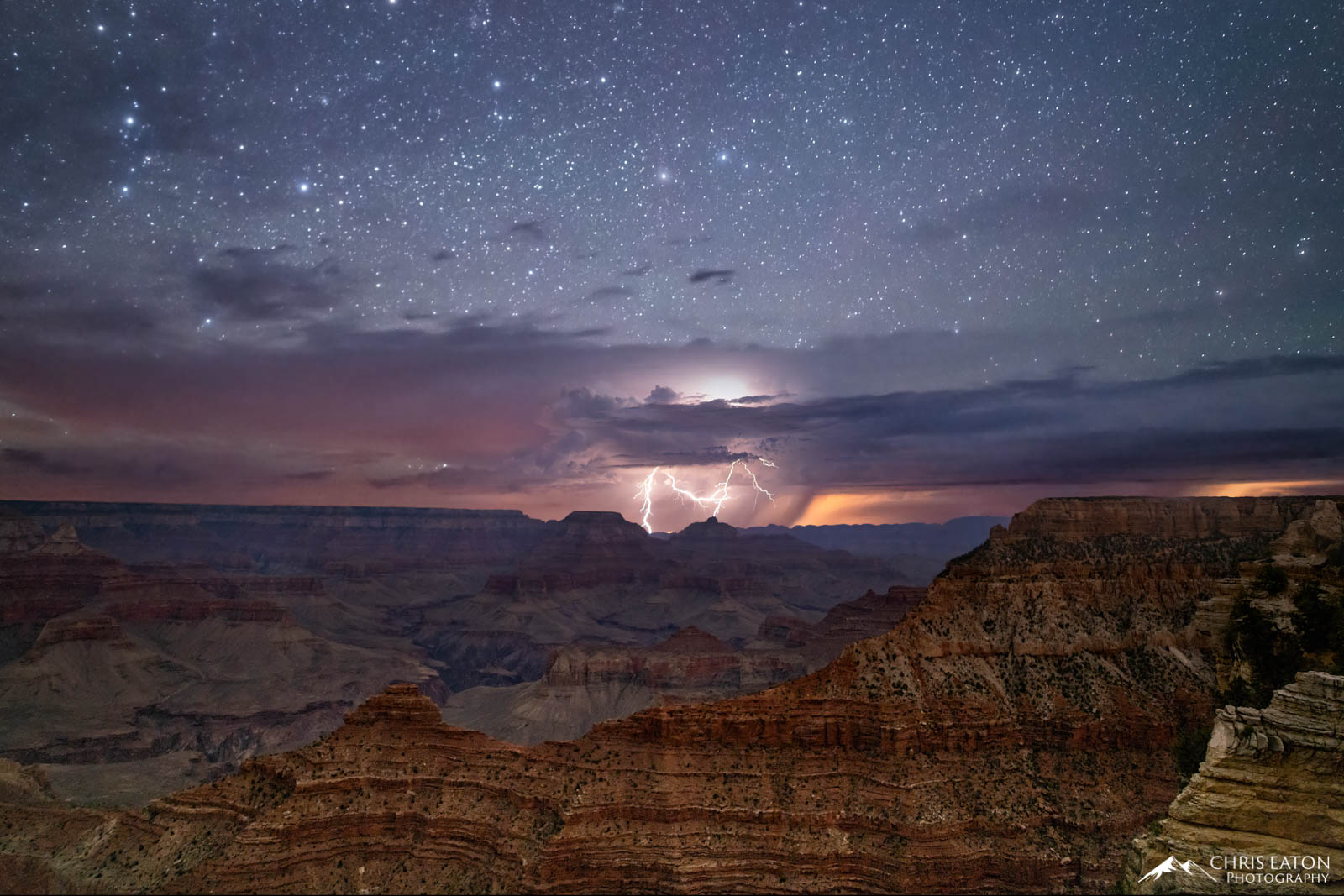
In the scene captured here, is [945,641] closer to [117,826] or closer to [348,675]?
[117,826]

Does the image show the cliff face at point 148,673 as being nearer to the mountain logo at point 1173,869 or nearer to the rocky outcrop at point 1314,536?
→ the mountain logo at point 1173,869

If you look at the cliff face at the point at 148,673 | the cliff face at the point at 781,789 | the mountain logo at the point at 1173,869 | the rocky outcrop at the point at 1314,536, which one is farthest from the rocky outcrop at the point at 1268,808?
the cliff face at the point at 148,673

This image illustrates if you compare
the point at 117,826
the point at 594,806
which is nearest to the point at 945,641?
the point at 594,806

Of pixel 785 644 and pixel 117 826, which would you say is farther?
pixel 785 644

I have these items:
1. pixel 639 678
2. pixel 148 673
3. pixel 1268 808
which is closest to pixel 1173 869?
pixel 1268 808

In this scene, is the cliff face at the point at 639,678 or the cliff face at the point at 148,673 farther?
the cliff face at the point at 639,678

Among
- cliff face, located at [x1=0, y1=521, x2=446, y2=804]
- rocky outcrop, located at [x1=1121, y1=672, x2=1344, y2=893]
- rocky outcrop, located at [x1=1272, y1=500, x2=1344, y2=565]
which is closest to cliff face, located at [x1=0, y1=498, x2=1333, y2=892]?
rocky outcrop, located at [x1=1272, y1=500, x2=1344, y2=565]
